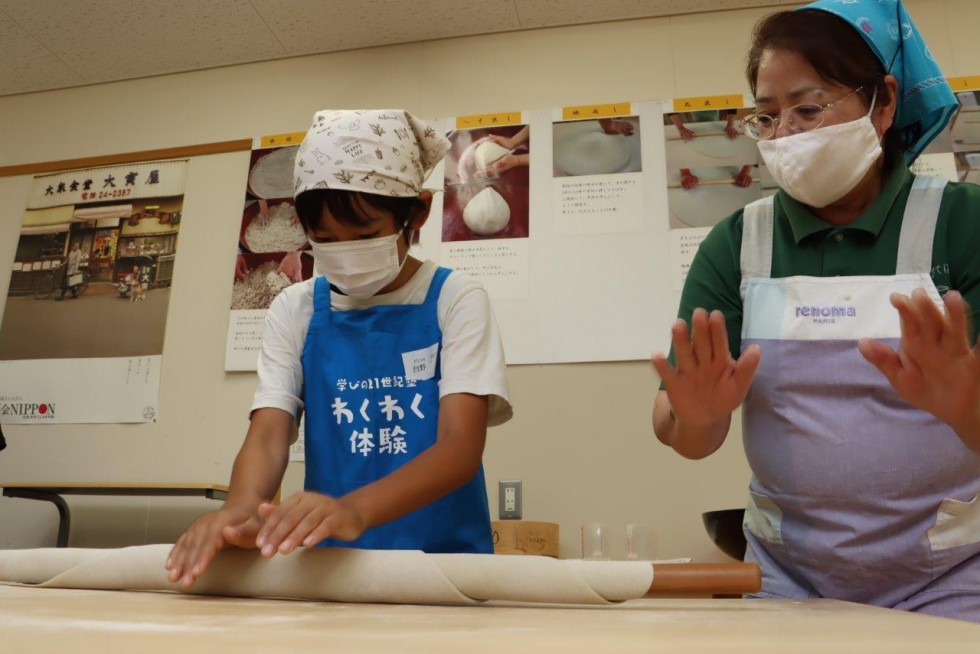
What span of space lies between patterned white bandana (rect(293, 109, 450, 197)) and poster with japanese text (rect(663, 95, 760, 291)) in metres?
1.43

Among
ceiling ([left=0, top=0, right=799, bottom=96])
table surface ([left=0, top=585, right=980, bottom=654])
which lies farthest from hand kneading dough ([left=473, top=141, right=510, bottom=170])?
table surface ([left=0, top=585, right=980, bottom=654])

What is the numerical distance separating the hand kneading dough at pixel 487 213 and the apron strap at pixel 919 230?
1735 millimetres

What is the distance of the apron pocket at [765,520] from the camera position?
0.92m

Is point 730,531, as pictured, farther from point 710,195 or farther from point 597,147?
point 597,147

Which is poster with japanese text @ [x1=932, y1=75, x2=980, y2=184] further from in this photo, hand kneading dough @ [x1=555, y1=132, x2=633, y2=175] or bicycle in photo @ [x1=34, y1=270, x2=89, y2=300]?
bicycle in photo @ [x1=34, y1=270, x2=89, y2=300]

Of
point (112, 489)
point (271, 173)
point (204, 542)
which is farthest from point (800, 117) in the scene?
point (271, 173)

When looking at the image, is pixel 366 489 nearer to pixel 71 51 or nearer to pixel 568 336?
pixel 568 336

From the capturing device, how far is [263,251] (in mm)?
2768

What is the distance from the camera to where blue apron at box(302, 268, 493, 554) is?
3.59 ft

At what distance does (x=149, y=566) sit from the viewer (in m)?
0.82

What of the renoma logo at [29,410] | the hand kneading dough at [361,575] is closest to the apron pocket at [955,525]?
the hand kneading dough at [361,575]

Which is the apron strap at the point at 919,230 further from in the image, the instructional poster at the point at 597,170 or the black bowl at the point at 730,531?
the instructional poster at the point at 597,170

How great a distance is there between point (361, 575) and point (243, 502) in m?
0.38

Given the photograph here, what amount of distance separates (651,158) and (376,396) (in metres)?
1.72
